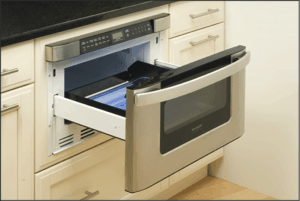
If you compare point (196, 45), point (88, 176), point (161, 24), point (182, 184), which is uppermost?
point (161, 24)

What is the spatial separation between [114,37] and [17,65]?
35cm

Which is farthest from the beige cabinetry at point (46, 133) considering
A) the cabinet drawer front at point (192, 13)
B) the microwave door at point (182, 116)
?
the microwave door at point (182, 116)

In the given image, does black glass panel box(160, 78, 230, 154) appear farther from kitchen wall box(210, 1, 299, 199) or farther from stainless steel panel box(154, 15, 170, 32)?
kitchen wall box(210, 1, 299, 199)

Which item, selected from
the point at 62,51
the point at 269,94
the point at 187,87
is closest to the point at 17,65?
the point at 62,51

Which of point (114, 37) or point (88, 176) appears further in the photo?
point (88, 176)

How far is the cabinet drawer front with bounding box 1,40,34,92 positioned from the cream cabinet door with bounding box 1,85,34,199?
0.03m

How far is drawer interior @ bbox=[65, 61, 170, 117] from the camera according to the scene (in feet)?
4.95

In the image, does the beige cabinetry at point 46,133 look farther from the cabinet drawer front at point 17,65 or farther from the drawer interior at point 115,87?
the drawer interior at point 115,87

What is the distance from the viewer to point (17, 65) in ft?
4.35

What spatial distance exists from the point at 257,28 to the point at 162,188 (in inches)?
31.9

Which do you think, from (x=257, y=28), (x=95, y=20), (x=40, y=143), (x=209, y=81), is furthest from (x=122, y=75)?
(x=257, y=28)

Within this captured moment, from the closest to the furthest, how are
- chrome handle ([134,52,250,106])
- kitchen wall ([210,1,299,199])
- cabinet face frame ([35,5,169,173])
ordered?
chrome handle ([134,52,250,106]) < cabinet face frame ([35,5,169,173]) < kitchen wall ([210,1,299,199])

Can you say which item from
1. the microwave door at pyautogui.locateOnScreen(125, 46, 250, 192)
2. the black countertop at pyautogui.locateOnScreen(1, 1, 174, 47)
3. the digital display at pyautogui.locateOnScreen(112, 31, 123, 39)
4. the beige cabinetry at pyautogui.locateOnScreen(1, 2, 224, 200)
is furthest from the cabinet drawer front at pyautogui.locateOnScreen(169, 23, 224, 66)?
the microwave door at pyautogui.locateOnScreen(125, 46, 250, 192)

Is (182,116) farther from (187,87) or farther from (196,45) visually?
(196,45)
